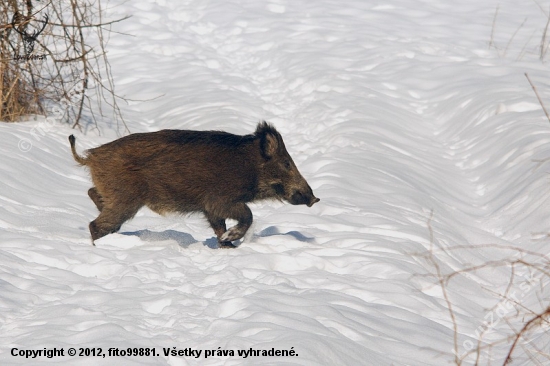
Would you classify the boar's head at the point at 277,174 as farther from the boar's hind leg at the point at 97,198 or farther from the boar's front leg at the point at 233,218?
the boar's hind leg at the point at 97,198

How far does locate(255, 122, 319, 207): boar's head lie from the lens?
22.2 feet

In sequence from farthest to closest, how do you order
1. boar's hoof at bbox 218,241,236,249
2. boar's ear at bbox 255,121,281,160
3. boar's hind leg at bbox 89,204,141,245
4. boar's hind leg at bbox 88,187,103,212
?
boar's ear at bbox 255,121,281,160, boar's hind leg at bbox 88,187,103,212, boar's hoof at bbox 218,241,236,249, boar's hind leg at bbox 89,204,141,245

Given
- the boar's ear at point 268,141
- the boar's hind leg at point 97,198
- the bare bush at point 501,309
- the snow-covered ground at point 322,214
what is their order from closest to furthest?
1. the bare bush at point 501,309
2. the snow-covered ground at point 322,214
3. the boar's hind leg at point 97,198
4. the boar's ear at point 268,141

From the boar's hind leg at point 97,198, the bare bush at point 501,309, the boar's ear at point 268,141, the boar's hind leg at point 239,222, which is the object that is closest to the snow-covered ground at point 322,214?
the bare bush at point 501,309

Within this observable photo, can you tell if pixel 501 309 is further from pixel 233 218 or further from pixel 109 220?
pixel 109 220

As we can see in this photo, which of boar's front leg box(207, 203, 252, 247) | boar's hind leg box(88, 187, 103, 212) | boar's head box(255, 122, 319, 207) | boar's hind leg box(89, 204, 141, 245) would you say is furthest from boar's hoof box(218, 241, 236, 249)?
boar's hind leg box(88, 187, 103, 212)

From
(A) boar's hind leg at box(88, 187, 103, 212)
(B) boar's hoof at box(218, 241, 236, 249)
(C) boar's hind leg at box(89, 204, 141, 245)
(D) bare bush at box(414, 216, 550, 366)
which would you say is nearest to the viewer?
(D) bare bush at box(414, 216, 550, 366)

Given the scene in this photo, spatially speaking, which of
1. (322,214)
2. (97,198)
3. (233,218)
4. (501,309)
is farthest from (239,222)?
(501,309)

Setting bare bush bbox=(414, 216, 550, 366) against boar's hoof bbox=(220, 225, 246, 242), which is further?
boar's hoof bbox=(220, 225, 246, 242)

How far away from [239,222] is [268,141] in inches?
28.4

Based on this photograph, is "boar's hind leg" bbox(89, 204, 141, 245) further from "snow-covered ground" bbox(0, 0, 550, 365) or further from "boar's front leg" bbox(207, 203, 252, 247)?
"boar's front leg" bbox(207, 203, 252, 247)

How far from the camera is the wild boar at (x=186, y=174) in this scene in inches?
251

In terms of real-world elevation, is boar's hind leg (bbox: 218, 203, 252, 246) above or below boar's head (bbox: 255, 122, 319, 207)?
below

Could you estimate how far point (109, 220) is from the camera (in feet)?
20.9
